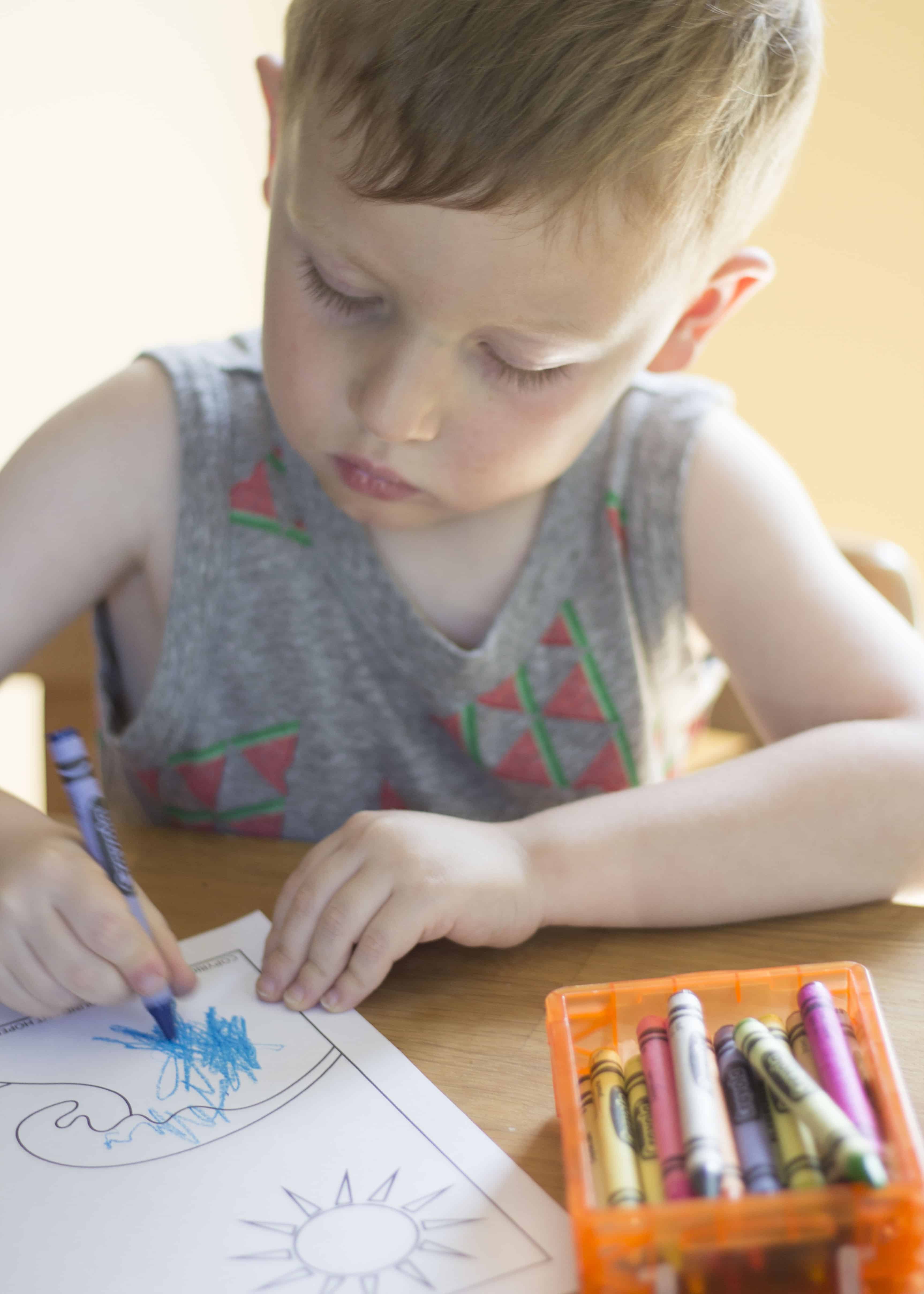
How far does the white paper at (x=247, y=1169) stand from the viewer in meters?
0.33

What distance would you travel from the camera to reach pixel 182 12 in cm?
141

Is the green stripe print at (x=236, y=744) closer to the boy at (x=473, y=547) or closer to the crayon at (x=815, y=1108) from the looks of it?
the boy at (x=473, y=547)

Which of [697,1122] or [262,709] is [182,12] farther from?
[697,1122]

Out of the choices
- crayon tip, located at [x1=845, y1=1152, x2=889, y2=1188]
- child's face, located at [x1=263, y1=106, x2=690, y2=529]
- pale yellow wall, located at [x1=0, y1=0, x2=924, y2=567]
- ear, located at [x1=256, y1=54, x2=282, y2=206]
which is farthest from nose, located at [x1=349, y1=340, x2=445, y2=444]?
pale yellow wall, located at [x1=0, y1=0, x2=924, y2=567]

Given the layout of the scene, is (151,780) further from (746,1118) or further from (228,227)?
(228,227)

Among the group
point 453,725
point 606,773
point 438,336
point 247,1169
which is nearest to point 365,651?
point 453,725

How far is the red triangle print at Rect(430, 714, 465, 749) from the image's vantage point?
724 mm

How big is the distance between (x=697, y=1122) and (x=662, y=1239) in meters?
0.03

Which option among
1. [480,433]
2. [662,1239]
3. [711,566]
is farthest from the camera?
[711,566]

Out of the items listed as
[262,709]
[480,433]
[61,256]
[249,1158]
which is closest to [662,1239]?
[249,1158]

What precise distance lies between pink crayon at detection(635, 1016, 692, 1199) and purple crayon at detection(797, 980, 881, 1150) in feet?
0.15

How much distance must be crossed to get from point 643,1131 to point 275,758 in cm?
46

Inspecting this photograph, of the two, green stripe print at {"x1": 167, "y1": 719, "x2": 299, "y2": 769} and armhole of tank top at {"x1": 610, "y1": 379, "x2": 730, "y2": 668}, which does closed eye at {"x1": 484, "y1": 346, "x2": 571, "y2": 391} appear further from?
green stripe print at {"x1": 167, "y1": 719, "x2": 299, "y2": 769}

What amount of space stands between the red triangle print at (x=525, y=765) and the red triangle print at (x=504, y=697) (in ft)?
0.07
